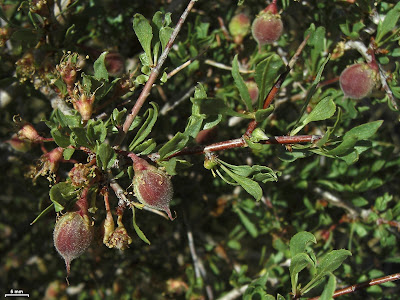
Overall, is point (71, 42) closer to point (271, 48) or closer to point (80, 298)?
point (271, 48)

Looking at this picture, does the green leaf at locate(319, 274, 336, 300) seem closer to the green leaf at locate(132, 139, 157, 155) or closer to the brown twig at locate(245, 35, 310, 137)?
the brown twig at locate(245, 35, 310, 137)

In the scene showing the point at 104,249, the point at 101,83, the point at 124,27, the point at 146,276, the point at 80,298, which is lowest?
the point at 80,298

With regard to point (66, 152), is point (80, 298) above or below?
below

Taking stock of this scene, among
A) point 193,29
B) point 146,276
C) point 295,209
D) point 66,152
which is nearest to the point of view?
point 66,152

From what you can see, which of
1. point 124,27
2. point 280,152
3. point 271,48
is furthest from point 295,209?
point 124,27

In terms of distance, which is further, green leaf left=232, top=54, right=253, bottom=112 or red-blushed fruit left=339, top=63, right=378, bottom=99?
red-blushed fruit left=339, top=63, right=378, bottom=99

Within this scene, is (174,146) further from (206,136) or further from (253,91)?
(253,91)

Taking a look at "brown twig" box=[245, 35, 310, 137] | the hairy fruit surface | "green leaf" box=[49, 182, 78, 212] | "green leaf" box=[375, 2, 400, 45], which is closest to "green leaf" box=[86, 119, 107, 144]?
"green leaf" box=[49, 182, 78, 212]
